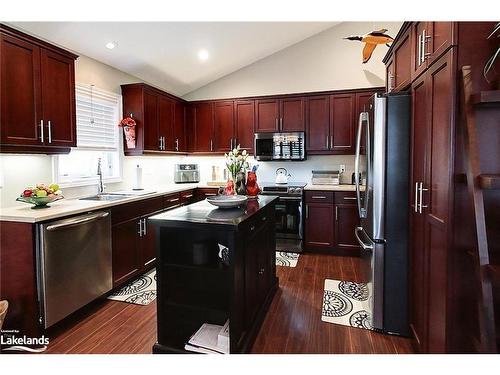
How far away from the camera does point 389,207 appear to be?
87.4 inches

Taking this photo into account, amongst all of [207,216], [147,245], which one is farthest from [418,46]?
[147,245]

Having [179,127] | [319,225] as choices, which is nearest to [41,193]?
[179,127]

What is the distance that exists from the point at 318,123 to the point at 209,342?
350 cm

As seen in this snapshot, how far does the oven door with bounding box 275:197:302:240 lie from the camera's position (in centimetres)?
423

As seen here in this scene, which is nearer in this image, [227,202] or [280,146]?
[227,202]

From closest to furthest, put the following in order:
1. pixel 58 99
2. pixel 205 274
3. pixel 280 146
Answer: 1. pixel 205 274
2. pixel 58 99
3. pixel 280 146

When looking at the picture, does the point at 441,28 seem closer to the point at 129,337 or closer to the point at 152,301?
the point at 129,337

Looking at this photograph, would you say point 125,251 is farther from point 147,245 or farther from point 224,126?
point 224,126

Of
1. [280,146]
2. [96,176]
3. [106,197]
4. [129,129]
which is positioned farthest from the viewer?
[280,146]

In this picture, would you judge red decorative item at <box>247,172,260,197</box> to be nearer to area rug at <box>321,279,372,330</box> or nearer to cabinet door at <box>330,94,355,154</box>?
area rug at <box>321,279,372,330</box>

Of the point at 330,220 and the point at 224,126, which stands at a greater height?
the point at 224,126

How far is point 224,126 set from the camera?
5.01 metres

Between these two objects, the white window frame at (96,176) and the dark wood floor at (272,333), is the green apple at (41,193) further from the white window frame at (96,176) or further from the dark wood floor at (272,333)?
the dark wood floor at (272,333)

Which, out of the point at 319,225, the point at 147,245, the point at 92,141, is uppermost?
the point at 92,141
